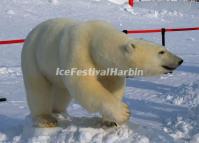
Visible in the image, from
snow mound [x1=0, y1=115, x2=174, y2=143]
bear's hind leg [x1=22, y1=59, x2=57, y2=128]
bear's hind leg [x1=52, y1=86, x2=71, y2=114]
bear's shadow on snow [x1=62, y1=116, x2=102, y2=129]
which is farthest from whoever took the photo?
bear's hind leg [x1=52, y1=86, x2=71, y2=114]

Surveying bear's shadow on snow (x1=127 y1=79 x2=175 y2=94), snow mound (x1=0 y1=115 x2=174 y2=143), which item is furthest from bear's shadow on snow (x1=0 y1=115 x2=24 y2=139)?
bear's shadow on snow (x1=127 y1=79 x2=175 y2=94)

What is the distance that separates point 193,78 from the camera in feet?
26.1

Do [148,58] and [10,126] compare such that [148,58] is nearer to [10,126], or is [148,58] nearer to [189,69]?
[10,126]

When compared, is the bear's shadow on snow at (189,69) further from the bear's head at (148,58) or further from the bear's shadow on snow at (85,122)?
the bear's head at (148,58)

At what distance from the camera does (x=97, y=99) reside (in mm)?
3643

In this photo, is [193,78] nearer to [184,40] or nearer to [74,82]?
[74,82]

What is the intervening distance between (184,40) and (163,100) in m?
7.97

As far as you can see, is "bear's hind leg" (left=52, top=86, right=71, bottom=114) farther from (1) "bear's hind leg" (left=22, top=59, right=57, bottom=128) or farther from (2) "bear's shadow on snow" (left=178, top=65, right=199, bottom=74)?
(2) "bear's shadow on snow" (left=178, top=65, right=199, bottom=74)

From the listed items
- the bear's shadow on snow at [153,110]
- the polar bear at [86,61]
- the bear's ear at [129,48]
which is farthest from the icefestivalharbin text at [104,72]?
the bear's shadow on snow at [153,110]

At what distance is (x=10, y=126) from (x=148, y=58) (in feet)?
7.18

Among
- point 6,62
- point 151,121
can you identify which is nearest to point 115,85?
point 151,121

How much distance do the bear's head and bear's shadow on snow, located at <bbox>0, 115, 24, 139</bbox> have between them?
1.68 meters

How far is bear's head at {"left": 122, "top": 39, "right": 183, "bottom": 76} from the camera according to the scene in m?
3.55

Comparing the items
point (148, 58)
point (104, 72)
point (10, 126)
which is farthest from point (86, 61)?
point (10, 126)
